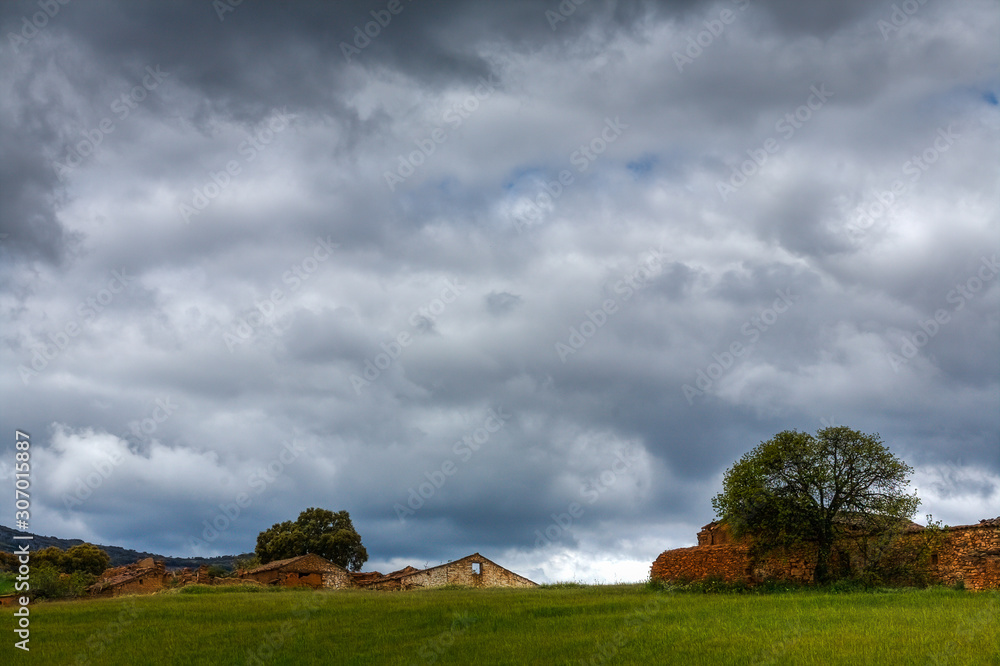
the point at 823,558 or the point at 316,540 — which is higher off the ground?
the point at 316,540

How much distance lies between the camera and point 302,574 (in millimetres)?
71562

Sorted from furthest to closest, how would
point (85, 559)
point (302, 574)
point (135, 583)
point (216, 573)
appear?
1. point (85, 559)
2. point (216, 573)
3. point (302, 574)
4. point (135, 583)

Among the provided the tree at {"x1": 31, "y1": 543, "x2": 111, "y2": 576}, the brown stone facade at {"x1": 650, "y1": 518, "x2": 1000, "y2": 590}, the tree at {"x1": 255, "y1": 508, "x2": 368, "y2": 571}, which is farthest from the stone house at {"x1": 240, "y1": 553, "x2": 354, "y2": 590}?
the brown stone facade at {"x1": 650, "y1": 518, "x2": 1000, "y2": 590}

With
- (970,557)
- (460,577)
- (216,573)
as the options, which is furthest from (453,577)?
(970,557)

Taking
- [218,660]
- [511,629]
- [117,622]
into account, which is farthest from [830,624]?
[117,622]

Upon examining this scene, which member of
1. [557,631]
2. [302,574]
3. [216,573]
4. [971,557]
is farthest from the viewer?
[216,573]

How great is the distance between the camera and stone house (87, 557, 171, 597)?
60.1 metres

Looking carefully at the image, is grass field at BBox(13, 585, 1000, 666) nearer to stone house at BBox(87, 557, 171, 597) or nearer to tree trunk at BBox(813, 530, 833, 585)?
tree trunk at BBox(813, 530, 833, 585)

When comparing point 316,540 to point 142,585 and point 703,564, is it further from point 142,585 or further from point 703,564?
point 703,564

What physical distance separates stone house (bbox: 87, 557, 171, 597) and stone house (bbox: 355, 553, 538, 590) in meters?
17.2

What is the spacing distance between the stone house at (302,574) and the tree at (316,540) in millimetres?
18449

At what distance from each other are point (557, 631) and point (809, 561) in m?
19.2

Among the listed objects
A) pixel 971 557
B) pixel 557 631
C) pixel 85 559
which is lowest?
pixel 557 631

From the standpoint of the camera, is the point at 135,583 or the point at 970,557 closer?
the point at 970,557
